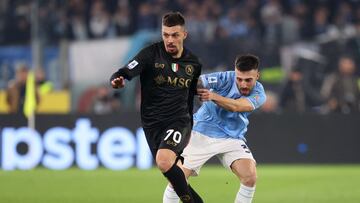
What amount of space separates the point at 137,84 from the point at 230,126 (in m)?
9.31

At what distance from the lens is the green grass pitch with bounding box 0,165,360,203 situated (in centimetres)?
1178

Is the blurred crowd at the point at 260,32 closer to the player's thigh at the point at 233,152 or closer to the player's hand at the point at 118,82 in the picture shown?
the player's thigh at the point at 233,152

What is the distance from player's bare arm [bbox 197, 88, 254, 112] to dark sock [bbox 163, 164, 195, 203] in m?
0.69

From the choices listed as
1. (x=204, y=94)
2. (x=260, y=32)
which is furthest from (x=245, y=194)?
(x=260, y=32)

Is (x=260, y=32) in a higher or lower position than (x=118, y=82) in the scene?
lower

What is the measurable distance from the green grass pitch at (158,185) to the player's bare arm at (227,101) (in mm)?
2635

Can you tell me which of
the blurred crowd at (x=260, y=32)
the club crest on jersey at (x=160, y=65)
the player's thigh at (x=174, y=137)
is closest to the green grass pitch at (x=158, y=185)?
the blurred crowd at (x=260, y=32)

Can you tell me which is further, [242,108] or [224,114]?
[224,114]

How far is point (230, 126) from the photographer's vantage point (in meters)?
9.37

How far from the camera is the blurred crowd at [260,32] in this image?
18.2 meters

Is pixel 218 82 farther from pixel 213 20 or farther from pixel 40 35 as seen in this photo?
pixel 213 20

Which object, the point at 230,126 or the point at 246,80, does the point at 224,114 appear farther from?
the point at 246,80

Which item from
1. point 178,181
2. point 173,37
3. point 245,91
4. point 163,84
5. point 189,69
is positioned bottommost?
point 178,181

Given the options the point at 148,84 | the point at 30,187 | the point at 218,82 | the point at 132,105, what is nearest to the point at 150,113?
the point at 148,84
